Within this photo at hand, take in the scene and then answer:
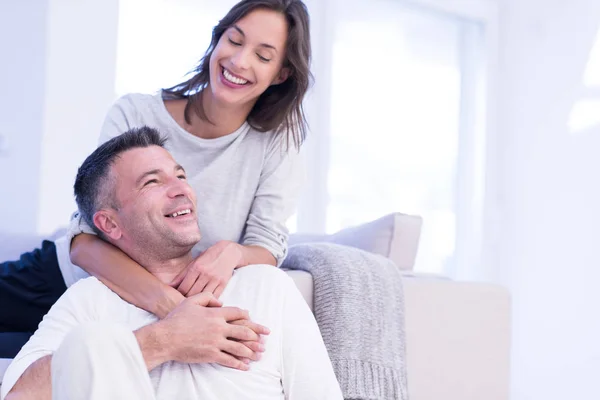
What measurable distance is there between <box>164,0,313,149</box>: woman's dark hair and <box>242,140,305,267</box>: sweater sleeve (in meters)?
0.05

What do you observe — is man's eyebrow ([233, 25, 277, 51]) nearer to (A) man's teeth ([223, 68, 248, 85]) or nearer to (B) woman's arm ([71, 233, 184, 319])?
(A) man's teeth ([223, 68, 248, 85])

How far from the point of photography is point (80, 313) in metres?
1.48

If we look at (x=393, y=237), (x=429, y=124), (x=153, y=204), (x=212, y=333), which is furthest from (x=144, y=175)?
(x=429, y=124)

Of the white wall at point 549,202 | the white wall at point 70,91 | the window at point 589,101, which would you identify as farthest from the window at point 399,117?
the white wall at point 70,91

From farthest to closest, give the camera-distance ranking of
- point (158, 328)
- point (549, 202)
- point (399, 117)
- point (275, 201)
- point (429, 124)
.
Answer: point (429, 124) < point (399, 117) < point (549, 202) < point (275, 201) < point (158, 328)

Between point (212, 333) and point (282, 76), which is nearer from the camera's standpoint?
point (212, 333)

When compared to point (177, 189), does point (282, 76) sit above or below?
above

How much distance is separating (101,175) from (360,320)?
2.22 feet

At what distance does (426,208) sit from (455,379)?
9.18 ft

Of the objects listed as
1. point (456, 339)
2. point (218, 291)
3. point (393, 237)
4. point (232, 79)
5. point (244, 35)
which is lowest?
point (456, 339)

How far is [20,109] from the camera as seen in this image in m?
3.53

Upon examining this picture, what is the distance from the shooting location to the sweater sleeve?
1.87 meters

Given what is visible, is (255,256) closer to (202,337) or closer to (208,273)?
(208,273)

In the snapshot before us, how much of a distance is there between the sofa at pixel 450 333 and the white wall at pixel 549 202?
2094mm
